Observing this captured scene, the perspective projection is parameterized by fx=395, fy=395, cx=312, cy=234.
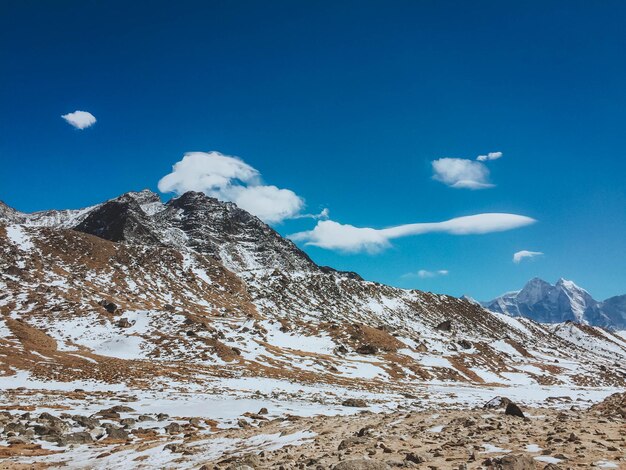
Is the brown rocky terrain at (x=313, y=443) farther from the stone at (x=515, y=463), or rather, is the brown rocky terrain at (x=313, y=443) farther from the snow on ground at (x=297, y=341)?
the snow on ground at (x=297, y=341)

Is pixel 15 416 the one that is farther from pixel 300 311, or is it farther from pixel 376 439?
pixel 300 311

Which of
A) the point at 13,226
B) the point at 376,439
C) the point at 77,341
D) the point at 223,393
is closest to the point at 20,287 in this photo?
the point at 77,341

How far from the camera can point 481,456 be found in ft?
38.0

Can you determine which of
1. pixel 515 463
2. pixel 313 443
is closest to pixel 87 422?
pixel 313 443

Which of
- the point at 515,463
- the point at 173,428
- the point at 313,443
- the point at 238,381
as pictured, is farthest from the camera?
the point at 238,381

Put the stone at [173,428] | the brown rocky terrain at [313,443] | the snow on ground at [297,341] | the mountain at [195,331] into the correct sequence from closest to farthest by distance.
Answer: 1. the brown rocky terrain at [313,443]
2. the stone at [173,428]
3. the mountain at [195,331]
4. the snow on ground at [297,341]

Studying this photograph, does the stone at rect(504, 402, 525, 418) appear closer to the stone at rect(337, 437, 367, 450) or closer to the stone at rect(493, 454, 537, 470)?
the stone at rect(337, 437, 367, 450)

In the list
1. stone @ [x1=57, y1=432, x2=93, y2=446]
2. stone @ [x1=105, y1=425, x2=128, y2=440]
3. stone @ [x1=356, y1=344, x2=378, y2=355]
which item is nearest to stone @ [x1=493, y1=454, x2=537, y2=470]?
stone @ [x1=105, y1=425, x2=128, y2=440]

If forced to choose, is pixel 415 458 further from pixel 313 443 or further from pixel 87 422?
pixel 87 422

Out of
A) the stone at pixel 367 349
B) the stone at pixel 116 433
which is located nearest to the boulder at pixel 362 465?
the stone at pixel 116 433

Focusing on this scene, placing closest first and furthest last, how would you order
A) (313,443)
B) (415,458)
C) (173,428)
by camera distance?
(415,458) → (313,443) → (173,428)

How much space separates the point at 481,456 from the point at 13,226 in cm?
18545

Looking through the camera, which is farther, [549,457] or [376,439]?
[376,439]

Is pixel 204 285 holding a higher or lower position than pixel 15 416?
higher
